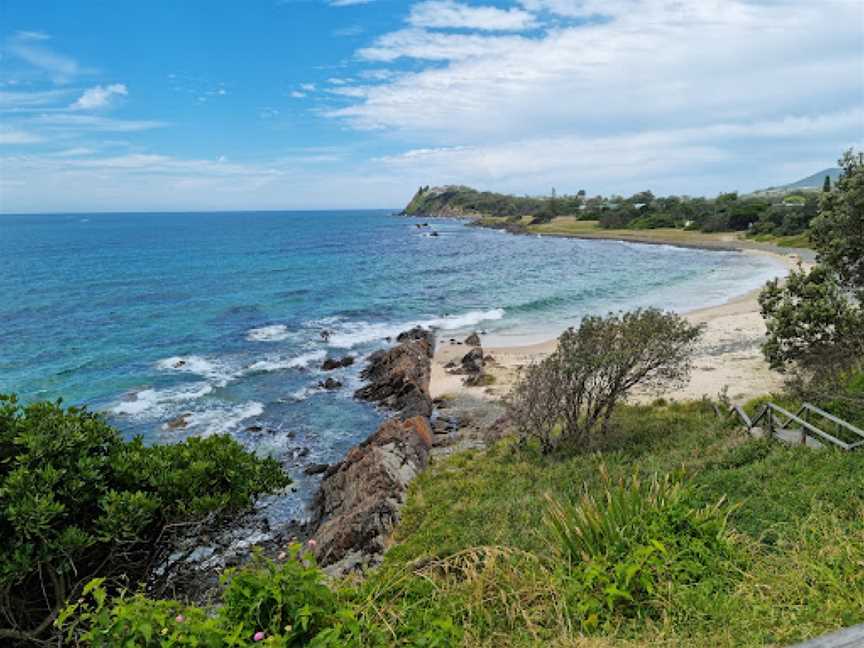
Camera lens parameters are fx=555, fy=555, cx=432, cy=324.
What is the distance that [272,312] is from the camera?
45062 mm

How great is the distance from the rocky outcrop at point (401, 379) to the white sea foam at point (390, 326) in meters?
4.80

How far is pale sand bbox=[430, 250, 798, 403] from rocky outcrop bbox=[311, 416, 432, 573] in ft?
25.1

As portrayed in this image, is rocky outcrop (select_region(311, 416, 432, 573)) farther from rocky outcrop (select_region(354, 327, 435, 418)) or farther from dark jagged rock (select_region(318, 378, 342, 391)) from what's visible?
dark jagged rock (select_region(318, 378, 342, 391))

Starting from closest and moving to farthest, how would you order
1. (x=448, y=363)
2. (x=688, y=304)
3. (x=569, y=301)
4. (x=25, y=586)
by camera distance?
(x=25, y=586) → (x=448, y=363) → (x=688, y=304) → (x=569, y=301)

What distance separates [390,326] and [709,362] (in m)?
22.1

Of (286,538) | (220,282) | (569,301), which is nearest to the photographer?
(286,538)

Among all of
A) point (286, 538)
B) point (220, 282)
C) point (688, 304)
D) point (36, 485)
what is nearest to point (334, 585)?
point (36, 485)

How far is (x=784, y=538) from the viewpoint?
19.4ft

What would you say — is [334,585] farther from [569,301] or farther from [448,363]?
[569,301]

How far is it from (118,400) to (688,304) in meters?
39.2

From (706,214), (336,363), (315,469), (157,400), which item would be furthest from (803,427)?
(706,214)

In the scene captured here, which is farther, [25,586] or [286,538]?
[286,538]

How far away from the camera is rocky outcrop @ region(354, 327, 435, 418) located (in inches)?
963

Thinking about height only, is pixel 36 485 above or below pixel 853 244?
below
